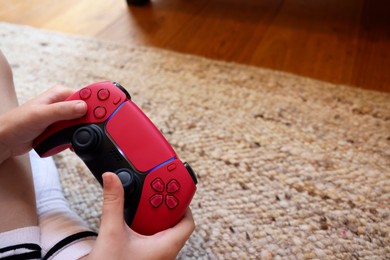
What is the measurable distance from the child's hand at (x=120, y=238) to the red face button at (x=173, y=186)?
42mm

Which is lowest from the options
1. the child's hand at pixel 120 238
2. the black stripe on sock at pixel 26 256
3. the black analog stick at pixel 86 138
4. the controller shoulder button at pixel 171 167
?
the black stripe on sock at pixel 26 256

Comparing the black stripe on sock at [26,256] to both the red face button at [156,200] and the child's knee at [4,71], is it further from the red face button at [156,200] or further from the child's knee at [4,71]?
the child's knee at [4,71]

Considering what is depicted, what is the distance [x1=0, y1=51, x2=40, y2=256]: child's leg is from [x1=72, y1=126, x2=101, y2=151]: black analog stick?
0.10 m

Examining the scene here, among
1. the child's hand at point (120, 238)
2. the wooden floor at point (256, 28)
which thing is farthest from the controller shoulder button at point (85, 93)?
the wooden floor at point (256, 28)

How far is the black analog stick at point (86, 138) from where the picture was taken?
0.41 metres

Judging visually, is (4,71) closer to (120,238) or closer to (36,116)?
(36,116)

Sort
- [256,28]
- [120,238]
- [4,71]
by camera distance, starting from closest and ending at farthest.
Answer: [120,238], [4,71], [256,28]

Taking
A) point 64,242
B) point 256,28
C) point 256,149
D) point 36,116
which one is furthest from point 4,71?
point 256,28

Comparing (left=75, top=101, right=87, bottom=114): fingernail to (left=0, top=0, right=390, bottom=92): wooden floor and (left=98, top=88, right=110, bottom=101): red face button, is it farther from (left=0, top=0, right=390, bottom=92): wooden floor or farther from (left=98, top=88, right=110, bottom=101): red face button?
(left=0, top=0, right=390, bottom=92): wooden floor

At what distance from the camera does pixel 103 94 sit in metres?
0.42

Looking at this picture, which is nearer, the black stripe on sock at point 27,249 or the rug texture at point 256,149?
the black stripe on sock at point 27,249

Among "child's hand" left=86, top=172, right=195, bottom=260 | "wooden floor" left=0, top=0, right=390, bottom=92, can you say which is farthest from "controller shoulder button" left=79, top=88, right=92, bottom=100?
"wooden floor" left=0, top=0, right=390, bottom=92

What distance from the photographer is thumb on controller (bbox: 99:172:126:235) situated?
1.17ft

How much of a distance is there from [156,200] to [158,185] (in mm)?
16
